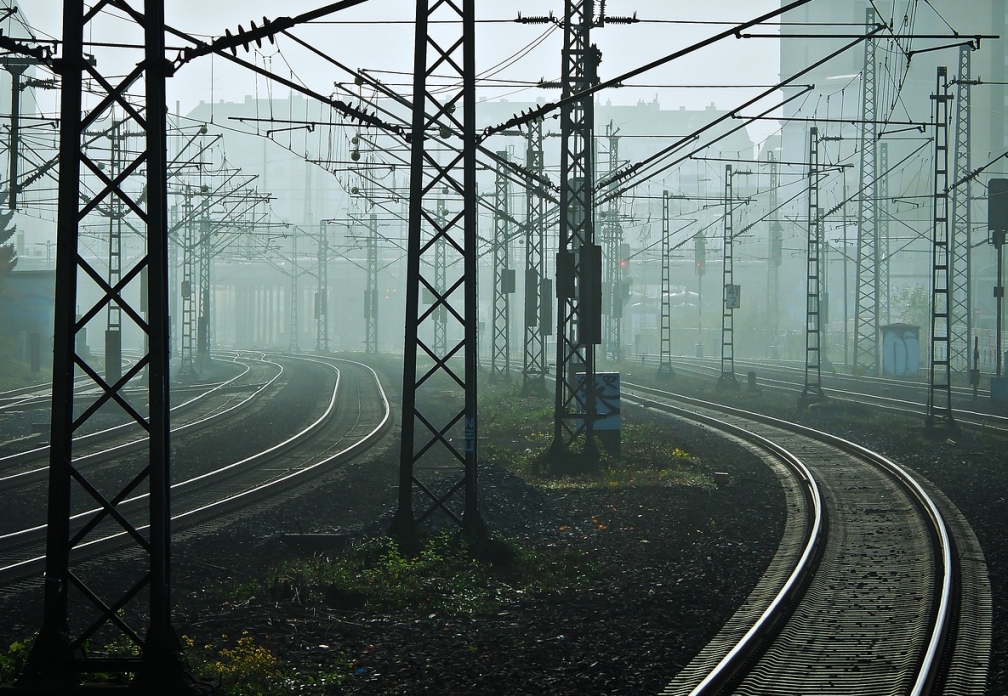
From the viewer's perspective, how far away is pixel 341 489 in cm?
1611

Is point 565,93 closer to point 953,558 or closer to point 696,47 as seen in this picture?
point 696,47

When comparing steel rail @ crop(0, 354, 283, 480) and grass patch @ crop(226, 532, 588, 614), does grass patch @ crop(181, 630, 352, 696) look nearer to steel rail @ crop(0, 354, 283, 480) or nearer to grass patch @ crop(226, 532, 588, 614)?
grass patch @ crop(226, 532, 588, 614)

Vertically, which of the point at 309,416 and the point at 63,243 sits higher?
the point at 63,243

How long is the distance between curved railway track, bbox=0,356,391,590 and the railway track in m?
4.66

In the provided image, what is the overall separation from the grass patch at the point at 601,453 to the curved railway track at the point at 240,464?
283 centimetres

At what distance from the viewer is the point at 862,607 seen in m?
9.41

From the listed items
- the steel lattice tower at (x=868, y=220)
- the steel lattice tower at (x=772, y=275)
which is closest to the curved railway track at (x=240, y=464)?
the steel lattice tower at (x=868, y=220)

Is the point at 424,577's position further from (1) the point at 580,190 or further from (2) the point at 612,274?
(2) the point at 612,274

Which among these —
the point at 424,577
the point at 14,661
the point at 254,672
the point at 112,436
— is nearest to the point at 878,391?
the point at 112,436

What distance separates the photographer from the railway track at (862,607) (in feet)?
24.1

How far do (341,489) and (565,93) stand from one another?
6.94 m

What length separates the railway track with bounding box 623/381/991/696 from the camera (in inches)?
289

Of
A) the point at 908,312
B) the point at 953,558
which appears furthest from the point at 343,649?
the point at 908,312

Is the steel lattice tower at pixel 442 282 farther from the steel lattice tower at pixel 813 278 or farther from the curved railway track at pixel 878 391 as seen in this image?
the steel lattice tower at pixel 813 278
